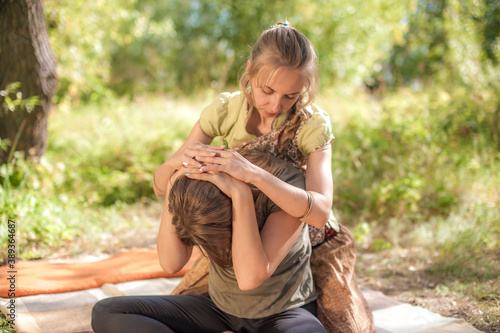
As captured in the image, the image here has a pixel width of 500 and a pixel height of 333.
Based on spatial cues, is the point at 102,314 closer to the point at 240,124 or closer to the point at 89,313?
the point at 89,313

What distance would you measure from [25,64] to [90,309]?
2611 millimetres

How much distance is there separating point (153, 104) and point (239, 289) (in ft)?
21.3

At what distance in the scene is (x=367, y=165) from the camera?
5234 millimetres

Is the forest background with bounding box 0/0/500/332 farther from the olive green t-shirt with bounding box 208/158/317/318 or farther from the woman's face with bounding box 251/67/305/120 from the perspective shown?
the olive green t-shirt with bounding box 208/158/317/318

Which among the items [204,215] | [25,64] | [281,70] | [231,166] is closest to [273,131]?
[281,70]

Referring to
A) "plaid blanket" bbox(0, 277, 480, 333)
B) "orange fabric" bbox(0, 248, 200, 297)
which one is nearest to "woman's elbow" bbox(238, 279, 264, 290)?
"plaid blanket" bbox(0, 277, 480, 333)

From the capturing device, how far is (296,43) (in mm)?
2168

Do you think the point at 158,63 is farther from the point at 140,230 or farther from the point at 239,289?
the point at 239,289

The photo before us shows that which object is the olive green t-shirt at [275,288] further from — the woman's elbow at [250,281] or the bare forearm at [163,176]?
the bare forearm at [163,176]

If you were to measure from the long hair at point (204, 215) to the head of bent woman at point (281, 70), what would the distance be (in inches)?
21.7

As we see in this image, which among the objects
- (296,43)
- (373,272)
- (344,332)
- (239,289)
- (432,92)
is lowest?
(373,272)

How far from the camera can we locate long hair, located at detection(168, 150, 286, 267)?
190 centimetres

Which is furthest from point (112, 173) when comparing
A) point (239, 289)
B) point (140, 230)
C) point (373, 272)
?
point (239, 289)

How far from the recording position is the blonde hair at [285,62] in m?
2.14
